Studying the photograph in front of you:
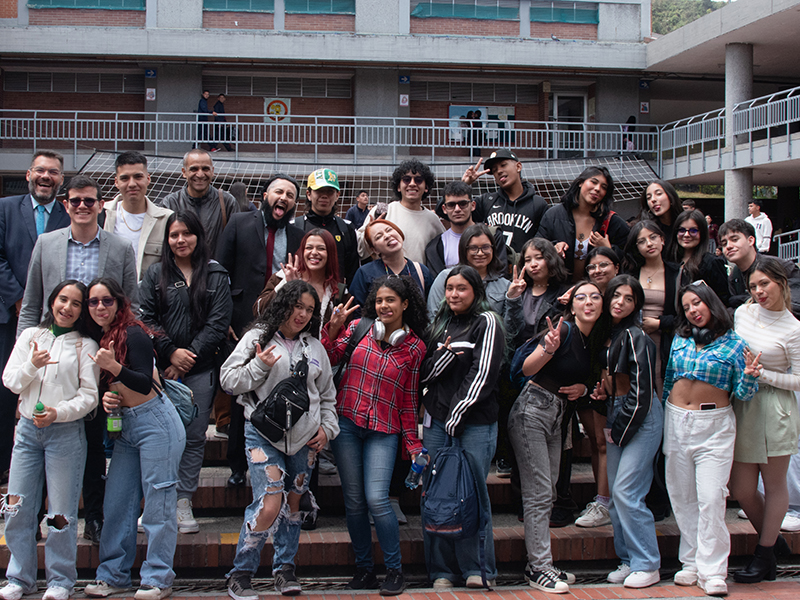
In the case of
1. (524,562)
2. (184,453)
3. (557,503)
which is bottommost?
(524,562)

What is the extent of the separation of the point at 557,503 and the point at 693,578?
902 mm

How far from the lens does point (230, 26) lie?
65.3ft

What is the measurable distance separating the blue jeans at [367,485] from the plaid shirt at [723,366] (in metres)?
1.79

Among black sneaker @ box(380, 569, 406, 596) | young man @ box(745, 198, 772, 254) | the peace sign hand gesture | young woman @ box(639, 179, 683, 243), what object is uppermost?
young man @ box(745, 198, 772, 254)

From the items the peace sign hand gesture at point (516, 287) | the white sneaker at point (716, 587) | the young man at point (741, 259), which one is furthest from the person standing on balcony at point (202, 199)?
the white sneaker at point (716, 587)

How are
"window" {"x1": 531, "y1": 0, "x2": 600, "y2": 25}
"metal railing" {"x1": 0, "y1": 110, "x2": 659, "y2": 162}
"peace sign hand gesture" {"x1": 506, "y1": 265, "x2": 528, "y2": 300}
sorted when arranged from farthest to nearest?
"window" {"x1": 531, "y1": 0, "x2": 600, "y2": 25}
"metal railing" {"x1": 0, "y1": 110, "x2": 659, "y2": 162}
"peace sign hand gesture" {"x1": 506, "y1": 265, "x2": 528, "y2": 300}

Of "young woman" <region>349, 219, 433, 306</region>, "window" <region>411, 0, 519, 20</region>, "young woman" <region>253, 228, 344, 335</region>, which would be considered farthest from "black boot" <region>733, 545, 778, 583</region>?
"window" <region>411, 0, 519, 20</region>

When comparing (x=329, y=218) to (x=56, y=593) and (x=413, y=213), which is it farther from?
(x=56, y=593)

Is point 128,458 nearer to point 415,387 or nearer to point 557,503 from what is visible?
point 415,387

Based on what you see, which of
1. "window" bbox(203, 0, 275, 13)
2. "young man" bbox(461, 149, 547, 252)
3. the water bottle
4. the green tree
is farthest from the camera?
the green tree

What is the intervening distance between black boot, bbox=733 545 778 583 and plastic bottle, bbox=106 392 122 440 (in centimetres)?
368

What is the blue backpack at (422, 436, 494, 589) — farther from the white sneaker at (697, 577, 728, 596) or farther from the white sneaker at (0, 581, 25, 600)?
the white sneaker at (0, 581, 25, 600)

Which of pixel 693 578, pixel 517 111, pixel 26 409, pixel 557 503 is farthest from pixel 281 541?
pixel 517 111

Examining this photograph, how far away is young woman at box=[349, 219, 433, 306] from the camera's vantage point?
4.71 metres
